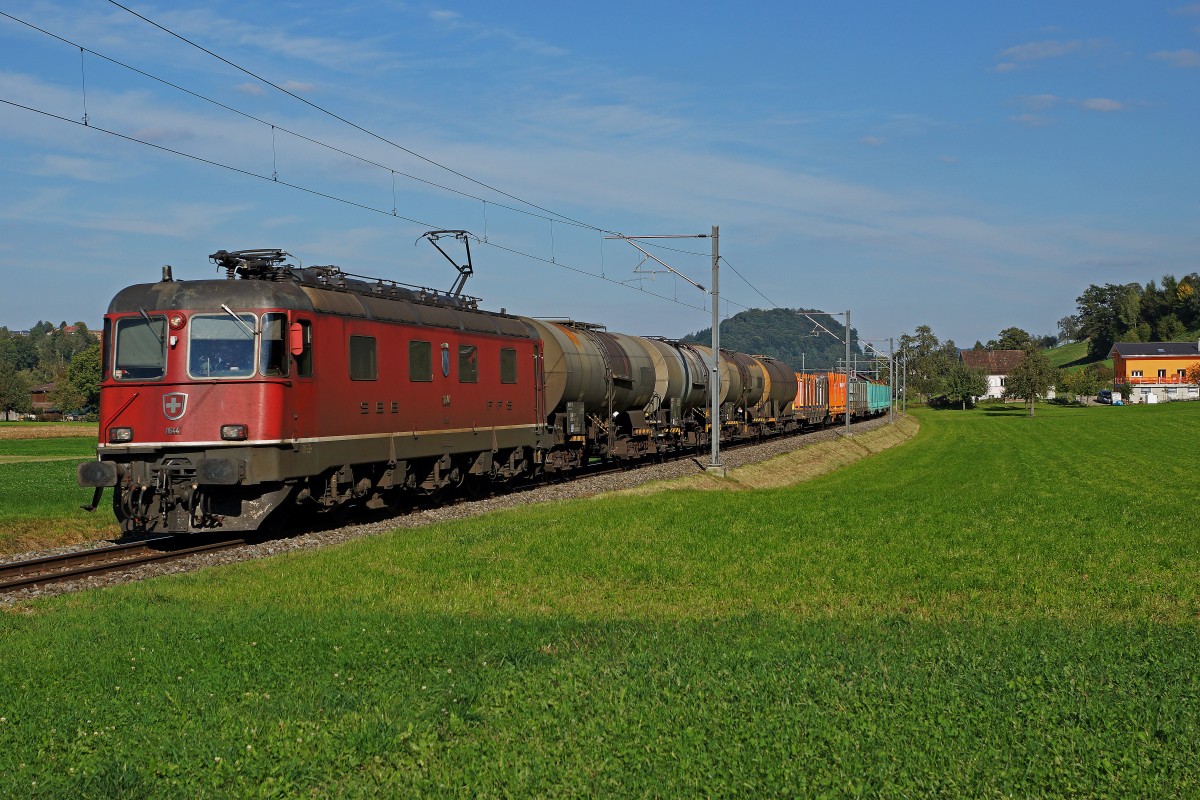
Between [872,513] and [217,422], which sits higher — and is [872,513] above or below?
below

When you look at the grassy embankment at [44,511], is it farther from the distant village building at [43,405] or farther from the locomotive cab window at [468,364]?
the distant village building at [43,405]

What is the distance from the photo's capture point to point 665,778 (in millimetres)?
7660

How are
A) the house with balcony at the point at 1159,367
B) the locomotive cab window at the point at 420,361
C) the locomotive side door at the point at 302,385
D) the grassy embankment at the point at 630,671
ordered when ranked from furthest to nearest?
the house with balcony at the point at 1159,367 < the locomotive cab window at the point at 420,361 < the locomotive side door at the point at 302,385 < the grassy embankment at the point at 630,671

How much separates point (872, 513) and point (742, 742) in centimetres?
1668

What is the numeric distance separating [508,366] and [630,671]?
20.2 m

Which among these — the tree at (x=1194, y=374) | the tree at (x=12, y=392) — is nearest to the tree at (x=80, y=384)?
the tree at (x=12, y=392)

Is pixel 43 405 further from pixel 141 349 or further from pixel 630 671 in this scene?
pixel 630 671

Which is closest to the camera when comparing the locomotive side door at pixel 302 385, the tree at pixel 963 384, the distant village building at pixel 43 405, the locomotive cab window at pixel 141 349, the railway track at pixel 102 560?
the railway track at pixel 102 560

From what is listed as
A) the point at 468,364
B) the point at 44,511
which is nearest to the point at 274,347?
the point at 468,364

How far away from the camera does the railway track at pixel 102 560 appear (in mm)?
17312

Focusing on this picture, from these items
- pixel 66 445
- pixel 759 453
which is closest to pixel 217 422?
pixel 759 453

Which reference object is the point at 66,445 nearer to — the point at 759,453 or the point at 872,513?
the point at 759,453

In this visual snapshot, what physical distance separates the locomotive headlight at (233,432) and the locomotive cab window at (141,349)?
1599 mm

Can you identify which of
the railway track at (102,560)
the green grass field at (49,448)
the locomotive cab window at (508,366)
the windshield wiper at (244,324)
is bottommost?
the green grass field at (49,448)
